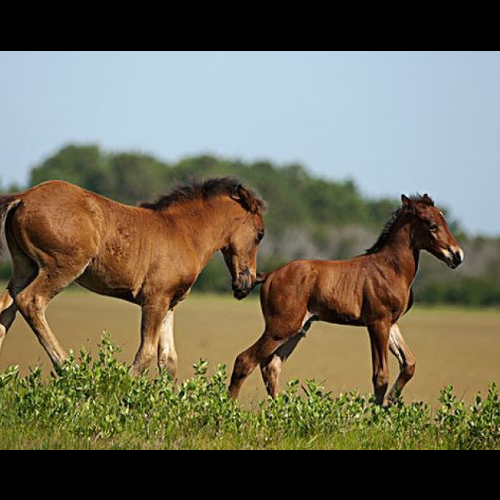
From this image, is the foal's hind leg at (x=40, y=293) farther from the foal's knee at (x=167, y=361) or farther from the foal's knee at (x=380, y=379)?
the foal's knee at (x=380, y=379)

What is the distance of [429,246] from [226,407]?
2.74 meters

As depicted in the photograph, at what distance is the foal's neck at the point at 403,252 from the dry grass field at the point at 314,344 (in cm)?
150

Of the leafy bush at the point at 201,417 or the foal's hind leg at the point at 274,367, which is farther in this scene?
the foal's hind leg at the point at 274,367

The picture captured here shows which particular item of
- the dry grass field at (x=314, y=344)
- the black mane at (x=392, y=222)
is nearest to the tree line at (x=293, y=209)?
the dry grass field at (x=314, y=344)

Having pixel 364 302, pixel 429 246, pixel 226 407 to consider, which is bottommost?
pixel 226 407

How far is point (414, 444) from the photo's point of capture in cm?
818

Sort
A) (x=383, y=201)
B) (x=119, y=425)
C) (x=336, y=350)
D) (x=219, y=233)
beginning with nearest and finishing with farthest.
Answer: (x=119, y=425) < (x=219, y=233) < (x=336, y=350) < (x=383, y=201)

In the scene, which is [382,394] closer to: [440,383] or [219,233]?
[219,233]

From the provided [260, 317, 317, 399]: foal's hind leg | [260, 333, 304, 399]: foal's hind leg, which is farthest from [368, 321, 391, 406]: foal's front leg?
[260, 333, 304, 399]: foal's hind leg

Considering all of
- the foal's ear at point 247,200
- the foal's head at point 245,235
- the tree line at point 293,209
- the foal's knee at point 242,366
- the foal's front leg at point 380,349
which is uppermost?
the foal's ear at point 247,200

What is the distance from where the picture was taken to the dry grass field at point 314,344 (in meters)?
17.1

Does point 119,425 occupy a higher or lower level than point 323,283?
lower

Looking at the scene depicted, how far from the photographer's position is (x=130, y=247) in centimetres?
937
